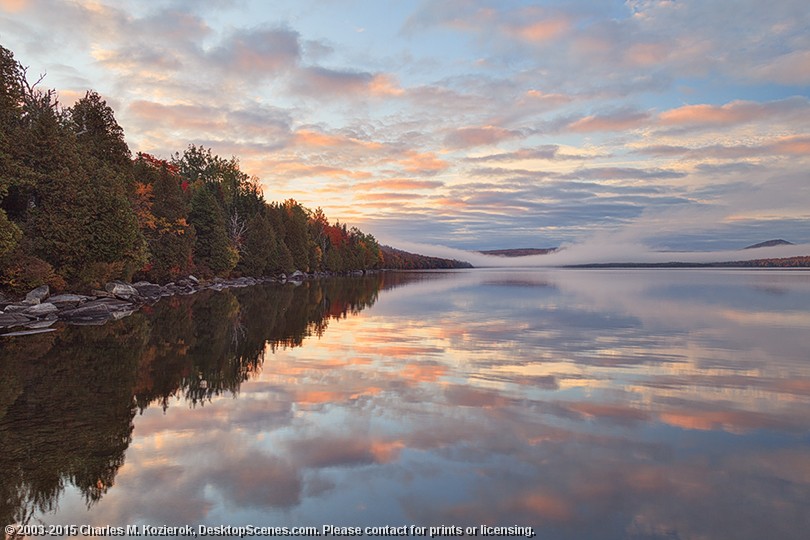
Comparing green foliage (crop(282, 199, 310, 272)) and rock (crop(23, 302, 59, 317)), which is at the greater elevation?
green foliage (crop(282, 199, 310, 272))

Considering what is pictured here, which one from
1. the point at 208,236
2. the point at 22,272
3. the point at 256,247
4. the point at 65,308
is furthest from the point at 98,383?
the point at 256,247

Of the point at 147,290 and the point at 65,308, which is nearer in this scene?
the point at 65,308

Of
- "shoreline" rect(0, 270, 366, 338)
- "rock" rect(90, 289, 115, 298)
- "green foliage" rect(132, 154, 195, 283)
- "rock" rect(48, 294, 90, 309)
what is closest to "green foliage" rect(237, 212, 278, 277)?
"green foliage" rect(132, 154, 195, 283)

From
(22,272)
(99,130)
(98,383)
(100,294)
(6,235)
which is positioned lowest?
(98,383)

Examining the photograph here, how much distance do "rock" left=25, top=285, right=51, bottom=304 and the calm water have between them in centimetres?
966

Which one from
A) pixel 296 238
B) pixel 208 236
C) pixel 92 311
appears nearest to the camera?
pixel 92 311

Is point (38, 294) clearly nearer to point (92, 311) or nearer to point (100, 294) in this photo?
point (92, 311)

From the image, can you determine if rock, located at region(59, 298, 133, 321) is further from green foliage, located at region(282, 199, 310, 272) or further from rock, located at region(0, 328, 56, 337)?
green foliage, located at region(282, 199, 310, 272)

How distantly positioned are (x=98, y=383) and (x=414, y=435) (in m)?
9.57

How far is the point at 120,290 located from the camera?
124 feet

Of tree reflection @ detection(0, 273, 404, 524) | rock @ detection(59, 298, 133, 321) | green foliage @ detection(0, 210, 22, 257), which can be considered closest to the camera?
tree reflection @ detection(0, 273, 404, 524)

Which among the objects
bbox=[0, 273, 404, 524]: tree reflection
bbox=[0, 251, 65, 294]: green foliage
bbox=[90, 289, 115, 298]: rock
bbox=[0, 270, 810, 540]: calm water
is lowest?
bbox=[0, 270, 810, 540]: calm water

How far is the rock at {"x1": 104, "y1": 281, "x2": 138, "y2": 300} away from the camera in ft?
123

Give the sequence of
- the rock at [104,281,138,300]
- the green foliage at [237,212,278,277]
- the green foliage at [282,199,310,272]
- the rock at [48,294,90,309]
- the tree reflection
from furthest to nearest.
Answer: the green foliage at [282,199,310,272], the green foliage at [237,212,278,277], the rock at [104,281,138,300], the rock at [48,294,90,309], the tree reflection
